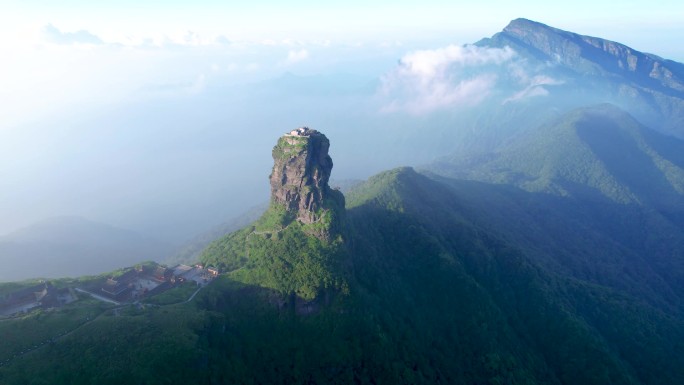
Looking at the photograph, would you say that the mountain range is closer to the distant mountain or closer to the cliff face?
the cliff face

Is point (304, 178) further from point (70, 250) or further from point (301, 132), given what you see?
point (70, 250)

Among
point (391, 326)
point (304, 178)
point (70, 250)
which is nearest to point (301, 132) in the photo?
point (304, 178)

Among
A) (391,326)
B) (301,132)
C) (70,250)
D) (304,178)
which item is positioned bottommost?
(70,250)

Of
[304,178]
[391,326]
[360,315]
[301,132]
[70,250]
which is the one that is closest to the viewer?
[360,315]

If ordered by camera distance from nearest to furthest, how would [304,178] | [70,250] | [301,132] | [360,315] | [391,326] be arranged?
[360,315]
[391,326]
[304,178]
[301,132]
[70,250]

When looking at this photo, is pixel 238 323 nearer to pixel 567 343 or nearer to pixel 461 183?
pixel 567 343

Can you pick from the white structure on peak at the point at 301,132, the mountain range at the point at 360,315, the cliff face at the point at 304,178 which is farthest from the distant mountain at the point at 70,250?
the white structure on peak at the point at 301,132

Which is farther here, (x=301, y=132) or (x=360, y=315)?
(x=301, y=132)
